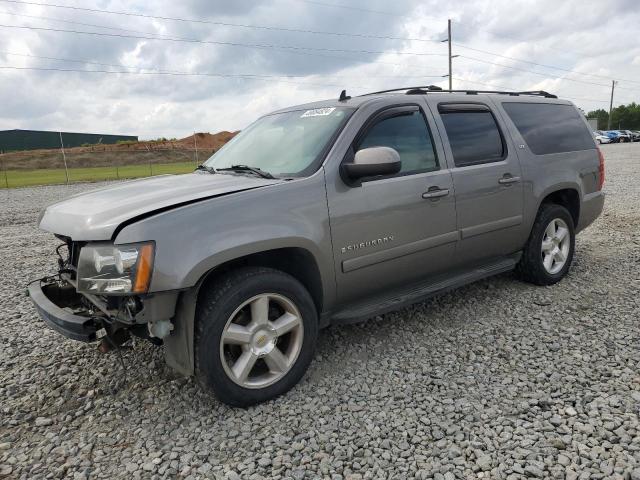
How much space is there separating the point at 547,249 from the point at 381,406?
9.43 ft

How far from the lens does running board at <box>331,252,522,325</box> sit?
3289 mm

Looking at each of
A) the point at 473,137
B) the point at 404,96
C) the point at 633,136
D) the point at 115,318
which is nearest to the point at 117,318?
the point at 115,318

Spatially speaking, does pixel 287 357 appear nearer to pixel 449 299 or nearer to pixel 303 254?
pixel 303 254

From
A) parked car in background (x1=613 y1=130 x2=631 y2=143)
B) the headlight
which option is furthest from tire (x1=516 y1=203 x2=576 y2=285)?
parked car in background (x1=613 y1=130 x2=631 y2=143)

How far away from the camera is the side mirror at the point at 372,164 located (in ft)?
10.1

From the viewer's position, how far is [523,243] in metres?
4.60

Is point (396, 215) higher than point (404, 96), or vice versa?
point (404, 96)

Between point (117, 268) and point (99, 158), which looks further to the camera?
point (99, 158)

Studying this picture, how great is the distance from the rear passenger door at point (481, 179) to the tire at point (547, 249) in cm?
27

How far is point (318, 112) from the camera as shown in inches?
147

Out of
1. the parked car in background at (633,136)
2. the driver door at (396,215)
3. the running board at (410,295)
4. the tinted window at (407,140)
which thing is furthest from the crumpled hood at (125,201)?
the parked car in background at (633,136)

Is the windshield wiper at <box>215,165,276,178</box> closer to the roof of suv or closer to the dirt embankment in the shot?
the roof of suv

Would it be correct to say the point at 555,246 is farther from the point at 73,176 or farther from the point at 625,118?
the point at 625,118

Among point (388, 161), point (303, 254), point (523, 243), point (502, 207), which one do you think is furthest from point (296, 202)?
point (523, 243)
